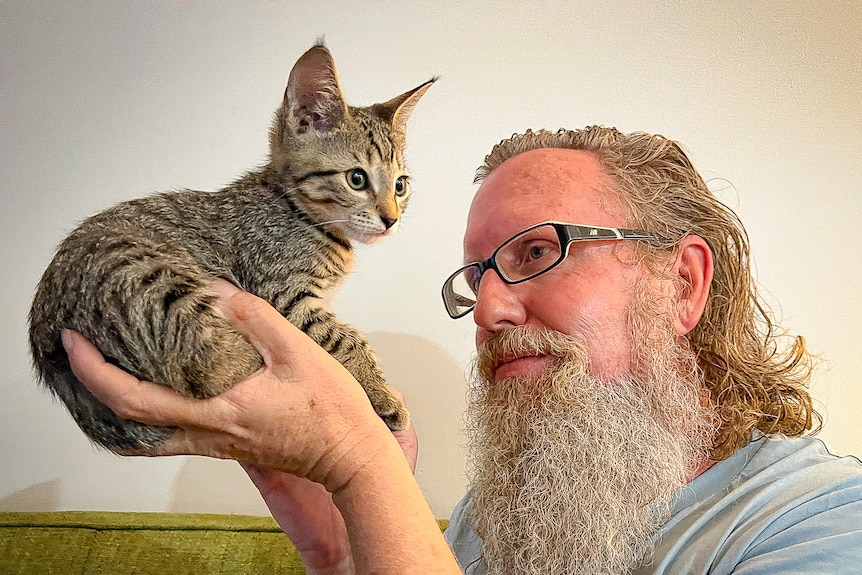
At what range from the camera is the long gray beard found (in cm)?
107

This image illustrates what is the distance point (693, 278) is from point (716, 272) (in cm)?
8

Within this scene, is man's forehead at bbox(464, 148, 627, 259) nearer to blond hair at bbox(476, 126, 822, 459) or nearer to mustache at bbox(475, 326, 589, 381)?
blond hair at bbox(476, 126, 822, 459)

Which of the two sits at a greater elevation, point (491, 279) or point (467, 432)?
point (491, 279)

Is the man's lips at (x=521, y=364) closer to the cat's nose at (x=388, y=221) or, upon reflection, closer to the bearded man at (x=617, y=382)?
the bearded man at (x=617, y=382)

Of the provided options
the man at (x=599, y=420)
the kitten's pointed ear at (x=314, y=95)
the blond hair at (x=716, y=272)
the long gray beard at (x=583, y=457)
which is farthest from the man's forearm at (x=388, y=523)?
the blond hair at (x=716, y=272)

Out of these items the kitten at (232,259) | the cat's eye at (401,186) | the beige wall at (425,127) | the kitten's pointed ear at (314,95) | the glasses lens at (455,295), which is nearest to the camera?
the kitten at (232,259)

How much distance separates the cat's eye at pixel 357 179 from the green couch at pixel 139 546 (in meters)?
0.84

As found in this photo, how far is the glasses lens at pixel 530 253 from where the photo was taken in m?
1.12

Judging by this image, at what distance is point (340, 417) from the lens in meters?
0.81

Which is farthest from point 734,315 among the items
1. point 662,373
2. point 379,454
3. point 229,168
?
point 229,168

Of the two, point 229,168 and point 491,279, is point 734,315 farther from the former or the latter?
point 229,168

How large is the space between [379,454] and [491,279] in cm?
44

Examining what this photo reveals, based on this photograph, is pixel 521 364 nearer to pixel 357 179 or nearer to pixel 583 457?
pixel 583 457

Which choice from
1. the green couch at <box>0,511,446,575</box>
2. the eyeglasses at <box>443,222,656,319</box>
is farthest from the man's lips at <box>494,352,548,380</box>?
the green couch at <box>0,511,446,575</box>
